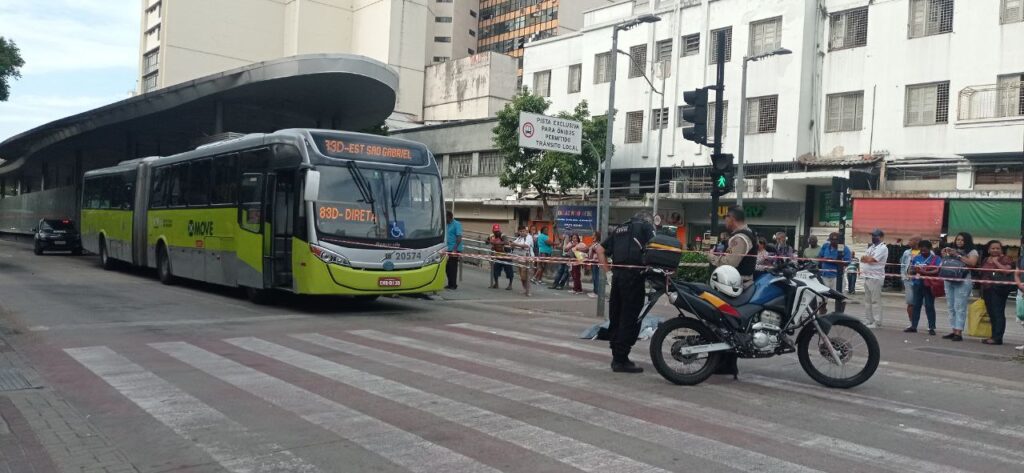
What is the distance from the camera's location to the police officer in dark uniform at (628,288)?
27.1ft

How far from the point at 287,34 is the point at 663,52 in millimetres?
51012

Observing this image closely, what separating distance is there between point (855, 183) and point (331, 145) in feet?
67.9

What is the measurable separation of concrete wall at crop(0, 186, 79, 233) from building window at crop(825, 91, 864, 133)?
31469 mm

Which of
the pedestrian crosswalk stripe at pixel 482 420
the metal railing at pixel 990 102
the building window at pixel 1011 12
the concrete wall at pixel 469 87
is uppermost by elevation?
the concrete wall at pixel 469 87

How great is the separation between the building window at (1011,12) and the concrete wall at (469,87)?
121 ft

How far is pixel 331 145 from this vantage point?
44.0 ft

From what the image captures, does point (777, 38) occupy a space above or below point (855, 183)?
above

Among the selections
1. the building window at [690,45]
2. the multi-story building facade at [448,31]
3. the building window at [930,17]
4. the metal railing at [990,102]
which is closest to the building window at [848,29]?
the building window at [930,17]

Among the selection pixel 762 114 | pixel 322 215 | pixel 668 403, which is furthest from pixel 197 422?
pixel 762 114

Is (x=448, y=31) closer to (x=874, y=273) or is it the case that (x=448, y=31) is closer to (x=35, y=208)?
(x=35, y=208)

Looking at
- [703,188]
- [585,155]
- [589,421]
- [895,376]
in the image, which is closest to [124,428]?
[589,421]

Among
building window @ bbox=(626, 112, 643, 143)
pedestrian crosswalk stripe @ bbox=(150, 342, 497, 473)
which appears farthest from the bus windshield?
building window @ bbox=(626, 112, 643, 143)

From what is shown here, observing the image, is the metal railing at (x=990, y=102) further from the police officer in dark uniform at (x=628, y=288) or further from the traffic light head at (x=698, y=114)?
the police officer in dark uniform at (x=628, y=288)

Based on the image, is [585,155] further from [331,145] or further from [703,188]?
[331,145]
